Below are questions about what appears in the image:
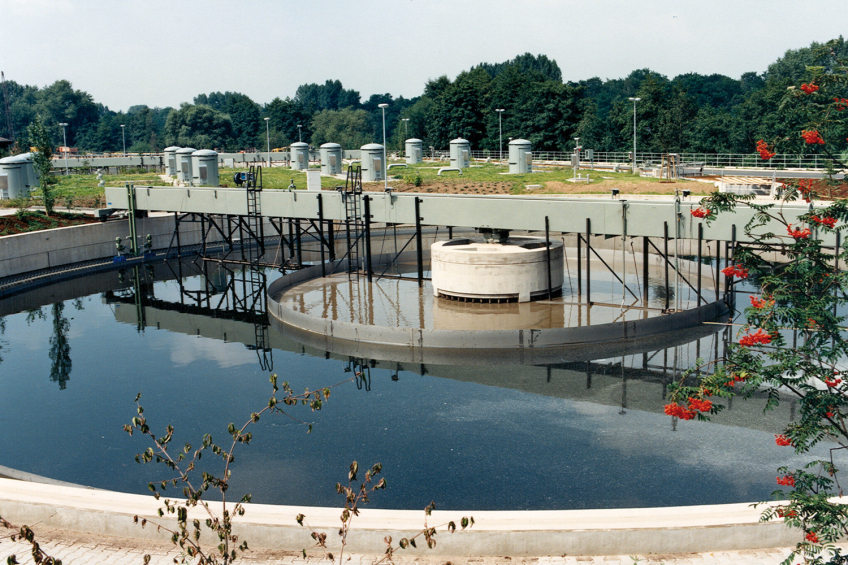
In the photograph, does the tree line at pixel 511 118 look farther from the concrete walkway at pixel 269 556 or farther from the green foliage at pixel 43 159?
the green foliage at pixel 43 159

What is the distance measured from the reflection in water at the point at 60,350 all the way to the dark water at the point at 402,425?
12 cm

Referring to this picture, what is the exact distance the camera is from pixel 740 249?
463 inches

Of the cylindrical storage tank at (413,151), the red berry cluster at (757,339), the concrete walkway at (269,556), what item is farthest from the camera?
the cylindrical storage tank at (413,151)

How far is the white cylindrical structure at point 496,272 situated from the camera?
35438 mm

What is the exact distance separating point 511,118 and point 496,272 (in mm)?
72592

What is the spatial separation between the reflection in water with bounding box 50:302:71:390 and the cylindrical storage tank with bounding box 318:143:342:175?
42.8 metres

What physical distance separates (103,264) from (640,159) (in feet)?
182

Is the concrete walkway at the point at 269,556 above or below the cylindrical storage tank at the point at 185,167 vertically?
below

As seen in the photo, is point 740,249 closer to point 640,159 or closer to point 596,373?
point 596,373

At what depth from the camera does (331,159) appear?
3204 inches

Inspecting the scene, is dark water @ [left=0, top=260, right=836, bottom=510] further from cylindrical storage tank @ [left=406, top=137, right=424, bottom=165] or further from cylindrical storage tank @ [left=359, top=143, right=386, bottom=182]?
cylindrical storage tank @ [left=406, top=137, right=424, bottom=165]

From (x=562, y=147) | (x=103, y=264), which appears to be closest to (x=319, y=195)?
(x=103, y=264)

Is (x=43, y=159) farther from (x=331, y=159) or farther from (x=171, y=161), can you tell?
(x=331, y=159)

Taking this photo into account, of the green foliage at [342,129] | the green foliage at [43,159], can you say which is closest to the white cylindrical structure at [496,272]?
the green foliage at [43,159]
